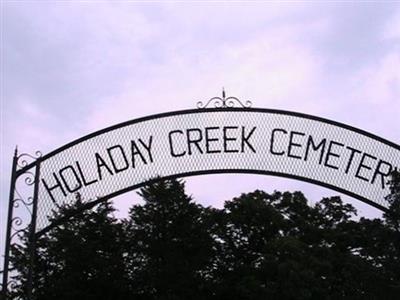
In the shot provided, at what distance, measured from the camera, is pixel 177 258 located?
1032 inches

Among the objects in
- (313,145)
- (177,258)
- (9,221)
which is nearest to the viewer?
(9,221)

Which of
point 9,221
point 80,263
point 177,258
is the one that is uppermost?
point 80,263

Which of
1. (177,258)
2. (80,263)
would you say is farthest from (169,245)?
(80,263)

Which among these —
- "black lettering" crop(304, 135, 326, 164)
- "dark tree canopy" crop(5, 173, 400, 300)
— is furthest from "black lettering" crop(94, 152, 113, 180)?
"dark tree canopy" crop(5, 173, 400, 300)

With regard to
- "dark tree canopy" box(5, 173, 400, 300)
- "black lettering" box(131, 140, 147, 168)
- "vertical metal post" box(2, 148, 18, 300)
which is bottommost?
"vertical metal post" box(2, 148, 18, 300)

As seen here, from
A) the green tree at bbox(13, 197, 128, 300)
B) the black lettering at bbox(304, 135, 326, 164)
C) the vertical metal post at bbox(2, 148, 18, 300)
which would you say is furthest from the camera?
the green tree at bbox(13, 197, 128, 300)

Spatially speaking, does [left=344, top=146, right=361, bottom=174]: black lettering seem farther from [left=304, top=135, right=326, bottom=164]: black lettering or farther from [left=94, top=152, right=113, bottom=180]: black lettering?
[left=94, top=152, right=113, bottom=180]: black lettering

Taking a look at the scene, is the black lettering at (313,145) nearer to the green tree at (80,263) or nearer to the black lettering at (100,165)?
the black lettering at (100,165)

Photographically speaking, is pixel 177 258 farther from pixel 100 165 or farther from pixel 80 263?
pixel 100 165

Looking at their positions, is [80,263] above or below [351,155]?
above

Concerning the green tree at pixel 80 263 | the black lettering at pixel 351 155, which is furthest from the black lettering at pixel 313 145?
the green tree at pixel 80 263

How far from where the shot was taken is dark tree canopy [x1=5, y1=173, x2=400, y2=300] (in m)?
25.7

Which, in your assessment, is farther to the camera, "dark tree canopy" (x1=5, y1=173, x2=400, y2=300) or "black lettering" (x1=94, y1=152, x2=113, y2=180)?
"dark tree canopy" (x1=5, y1=173, x2=400, y2=300)

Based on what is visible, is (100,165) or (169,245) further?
(169,245)
